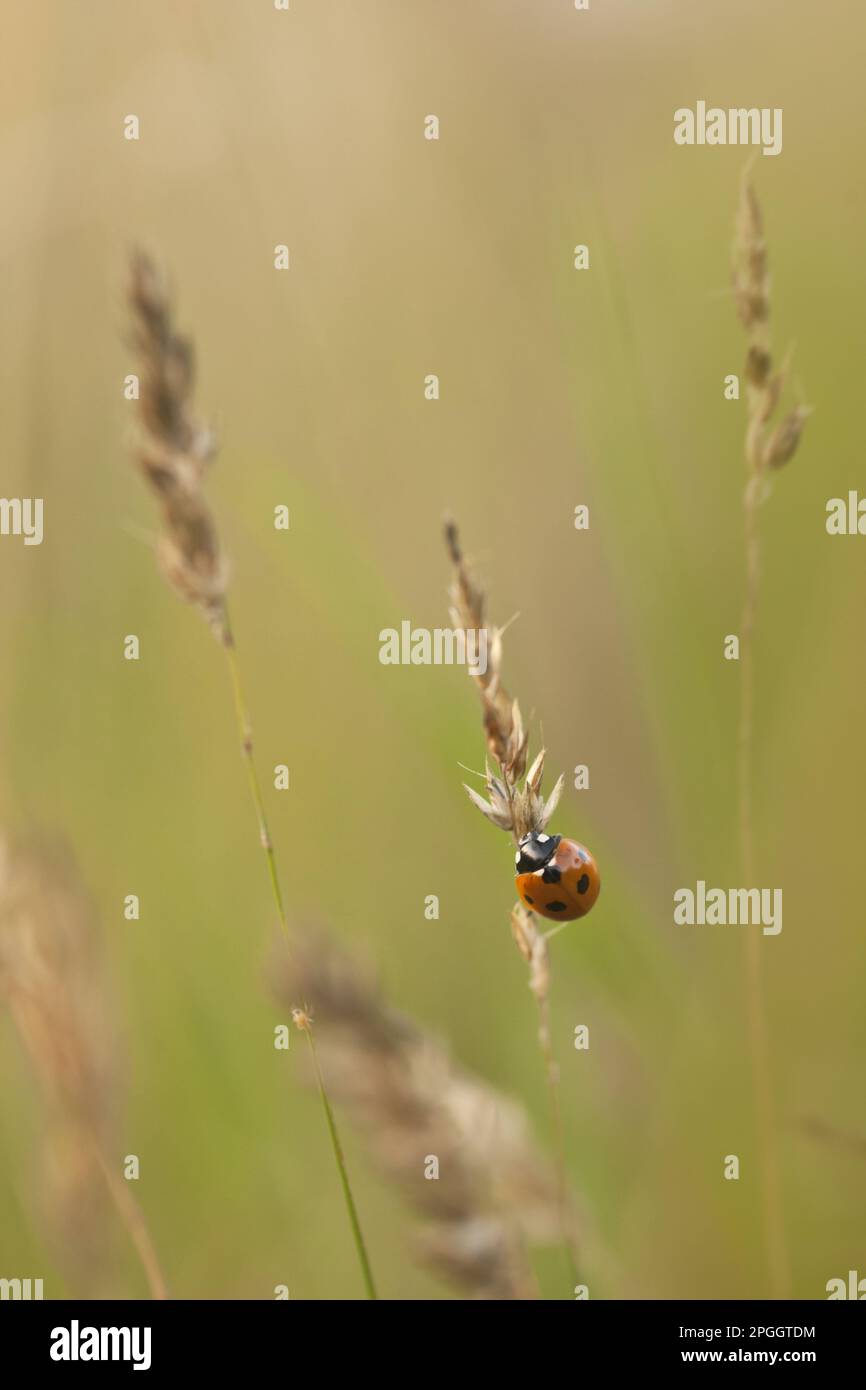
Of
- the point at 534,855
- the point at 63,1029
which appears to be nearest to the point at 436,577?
the point at 534,855

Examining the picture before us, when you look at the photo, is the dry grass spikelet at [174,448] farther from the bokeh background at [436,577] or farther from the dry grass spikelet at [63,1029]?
the bokeh background at [436,577]

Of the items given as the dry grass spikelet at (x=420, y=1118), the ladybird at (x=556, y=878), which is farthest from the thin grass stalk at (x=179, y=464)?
the ladybird at (x=556, y=878)

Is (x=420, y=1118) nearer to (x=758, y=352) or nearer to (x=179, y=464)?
(x=179, y=464)

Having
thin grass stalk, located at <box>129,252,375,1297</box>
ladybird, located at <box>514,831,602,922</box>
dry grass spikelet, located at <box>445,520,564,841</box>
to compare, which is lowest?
ladybird, located at <box>514,831,602,922</box>

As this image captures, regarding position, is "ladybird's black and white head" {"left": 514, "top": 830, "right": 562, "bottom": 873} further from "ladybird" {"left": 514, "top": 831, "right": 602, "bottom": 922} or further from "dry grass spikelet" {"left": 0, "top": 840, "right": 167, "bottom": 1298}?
"dry grass spikelet" {"left": 0, "top": 840, "right": 167, "bottom": 1298}

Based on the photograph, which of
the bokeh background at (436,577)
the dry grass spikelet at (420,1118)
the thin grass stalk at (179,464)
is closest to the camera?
the thin grass stalk at (179,464)

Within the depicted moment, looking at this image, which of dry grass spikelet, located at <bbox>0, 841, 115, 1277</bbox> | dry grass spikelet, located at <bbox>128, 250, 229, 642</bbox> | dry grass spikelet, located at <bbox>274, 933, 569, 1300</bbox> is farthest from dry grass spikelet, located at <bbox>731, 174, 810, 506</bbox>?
dry grass spikelet, located at <bbox>0, 841, 115, 1277</bbox>
